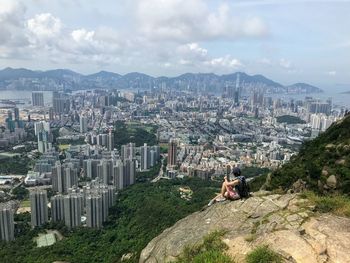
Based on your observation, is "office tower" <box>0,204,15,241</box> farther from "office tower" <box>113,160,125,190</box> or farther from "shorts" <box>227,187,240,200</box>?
"shorts" <box>227,187,240,200</box>

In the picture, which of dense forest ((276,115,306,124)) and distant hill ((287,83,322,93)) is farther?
distant hill ((287,83,322,93))

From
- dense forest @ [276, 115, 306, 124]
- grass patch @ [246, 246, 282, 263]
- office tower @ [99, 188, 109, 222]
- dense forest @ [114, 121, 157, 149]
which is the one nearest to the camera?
grass patch @ [246, 246, 282, 263]

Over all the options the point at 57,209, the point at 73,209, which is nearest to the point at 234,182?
the point at 73,209

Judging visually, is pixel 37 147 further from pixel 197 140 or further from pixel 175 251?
pixel 175 251

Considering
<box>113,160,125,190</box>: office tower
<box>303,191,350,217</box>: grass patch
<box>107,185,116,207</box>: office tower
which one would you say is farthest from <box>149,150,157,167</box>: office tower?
<box>303,191,350,217</box>: grass patch

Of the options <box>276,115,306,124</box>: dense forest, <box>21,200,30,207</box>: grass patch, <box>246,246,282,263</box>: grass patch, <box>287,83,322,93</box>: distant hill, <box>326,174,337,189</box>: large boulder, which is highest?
<box>246,246,282,263</box>: grass patch

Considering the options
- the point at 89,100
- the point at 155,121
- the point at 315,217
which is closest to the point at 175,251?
the point at 315,217

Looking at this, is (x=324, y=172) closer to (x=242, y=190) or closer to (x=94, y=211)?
(x=242, y=190)
